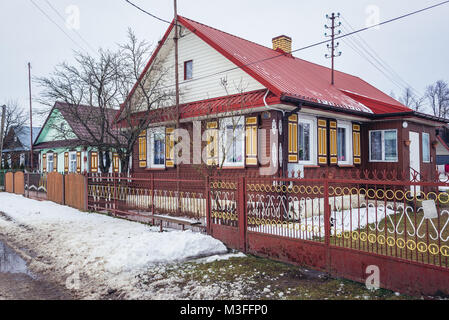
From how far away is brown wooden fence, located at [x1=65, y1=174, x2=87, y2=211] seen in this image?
12.7 meters

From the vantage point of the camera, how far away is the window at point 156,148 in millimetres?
14602

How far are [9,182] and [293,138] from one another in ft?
59.3

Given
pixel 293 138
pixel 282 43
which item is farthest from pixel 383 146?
pixel 282 43

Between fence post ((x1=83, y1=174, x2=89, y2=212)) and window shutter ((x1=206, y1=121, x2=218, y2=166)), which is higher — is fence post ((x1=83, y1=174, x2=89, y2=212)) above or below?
below

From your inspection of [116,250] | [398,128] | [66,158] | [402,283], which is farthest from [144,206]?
[66,158]

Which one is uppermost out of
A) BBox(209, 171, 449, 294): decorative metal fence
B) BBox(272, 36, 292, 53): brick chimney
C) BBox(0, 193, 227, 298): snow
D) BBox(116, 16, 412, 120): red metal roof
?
BBox(272, 36, 292, 53): brick chimney

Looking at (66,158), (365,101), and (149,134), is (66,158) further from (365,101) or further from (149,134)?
(365,101)

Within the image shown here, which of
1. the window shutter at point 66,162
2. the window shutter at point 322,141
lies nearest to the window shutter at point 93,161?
the window shutter at point 66,162

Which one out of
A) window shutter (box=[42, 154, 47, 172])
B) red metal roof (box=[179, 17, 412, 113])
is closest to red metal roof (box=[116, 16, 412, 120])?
red metal roof (box=[179, 17, 412, 113])

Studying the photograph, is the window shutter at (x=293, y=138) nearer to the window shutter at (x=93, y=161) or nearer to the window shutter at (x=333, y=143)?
the window shutter at (x=333, y=143)

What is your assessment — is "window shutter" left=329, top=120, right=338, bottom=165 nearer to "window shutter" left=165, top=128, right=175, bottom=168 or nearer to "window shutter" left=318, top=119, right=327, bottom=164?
"window shutter" left=318, top=119, right=327, bottom=164

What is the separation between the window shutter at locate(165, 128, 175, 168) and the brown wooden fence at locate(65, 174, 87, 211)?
10.5 ft

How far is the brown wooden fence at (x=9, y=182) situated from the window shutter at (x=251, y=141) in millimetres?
15928
